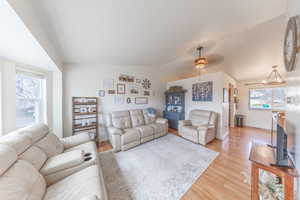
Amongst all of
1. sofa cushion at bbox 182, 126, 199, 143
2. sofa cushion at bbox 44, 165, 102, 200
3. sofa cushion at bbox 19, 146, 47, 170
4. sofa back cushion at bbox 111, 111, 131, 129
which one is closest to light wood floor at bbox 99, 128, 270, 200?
sofa cushion at bbox 182, 126, 199, 143

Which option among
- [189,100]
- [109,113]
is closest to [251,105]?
[189,100]

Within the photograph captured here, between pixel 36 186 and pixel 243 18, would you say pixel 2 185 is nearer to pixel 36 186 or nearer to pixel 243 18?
pixel 36 186

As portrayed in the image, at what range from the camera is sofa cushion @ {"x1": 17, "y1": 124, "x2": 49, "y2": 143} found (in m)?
1.43

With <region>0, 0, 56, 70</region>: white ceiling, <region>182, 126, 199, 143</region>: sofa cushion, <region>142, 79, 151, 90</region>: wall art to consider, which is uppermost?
<region>0, 0, 56, 70</region>: white ceiling

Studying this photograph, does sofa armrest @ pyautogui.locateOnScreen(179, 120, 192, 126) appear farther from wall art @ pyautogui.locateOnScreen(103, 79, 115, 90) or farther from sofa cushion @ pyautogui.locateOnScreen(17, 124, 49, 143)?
sofa cushion @ pyautogui.locateOnScreen(17, 124, 49, 143)

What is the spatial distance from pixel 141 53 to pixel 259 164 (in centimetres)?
307

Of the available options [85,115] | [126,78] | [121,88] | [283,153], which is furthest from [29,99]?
[283,153]

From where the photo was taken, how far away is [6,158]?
911 millimetres

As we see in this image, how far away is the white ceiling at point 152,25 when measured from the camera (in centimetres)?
143

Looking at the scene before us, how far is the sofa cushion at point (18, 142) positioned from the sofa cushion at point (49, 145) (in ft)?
0.73

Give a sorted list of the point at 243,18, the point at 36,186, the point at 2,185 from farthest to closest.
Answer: the point at 243,18
the point at 36,186
the point at 2,185

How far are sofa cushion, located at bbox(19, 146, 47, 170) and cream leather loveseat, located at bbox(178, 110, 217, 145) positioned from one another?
10.5 feet

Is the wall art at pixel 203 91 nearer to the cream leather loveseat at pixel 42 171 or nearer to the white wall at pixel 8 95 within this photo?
the cream leather loveseat at pixel 42 171

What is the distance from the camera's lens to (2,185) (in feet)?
2.55
